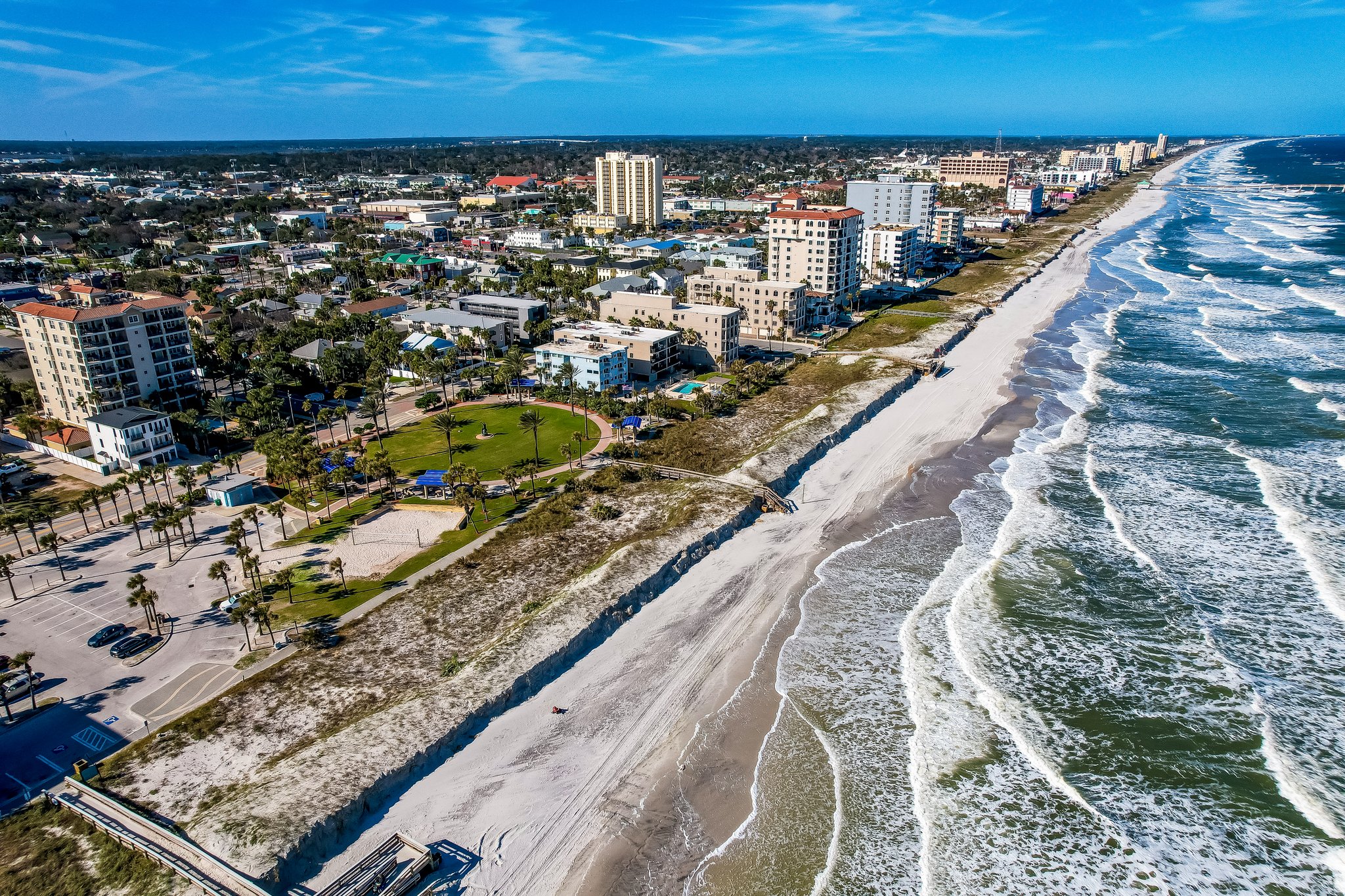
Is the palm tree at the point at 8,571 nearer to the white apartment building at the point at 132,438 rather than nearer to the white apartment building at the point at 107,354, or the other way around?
the white apartment building at the point at 132,438

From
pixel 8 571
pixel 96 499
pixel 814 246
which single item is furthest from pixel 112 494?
pixel 814 246

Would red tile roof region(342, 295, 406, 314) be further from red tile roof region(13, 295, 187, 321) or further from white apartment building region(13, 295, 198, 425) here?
red tile roof region(13, 295, 187, 321)

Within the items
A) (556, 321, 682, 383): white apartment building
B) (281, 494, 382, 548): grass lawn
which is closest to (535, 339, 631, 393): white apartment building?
(556, 321, 682, 383): white apartment building

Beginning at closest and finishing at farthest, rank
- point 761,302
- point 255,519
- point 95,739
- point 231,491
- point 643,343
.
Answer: point 95,739 → point 255,519 → point 231,491 → point 643,343 → point 761,302

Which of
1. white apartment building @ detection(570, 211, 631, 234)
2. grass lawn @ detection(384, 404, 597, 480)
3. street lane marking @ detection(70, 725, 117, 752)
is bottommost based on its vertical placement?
street lane marking @ detection(70, 725, 117, 752)

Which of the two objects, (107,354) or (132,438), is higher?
(107,354)

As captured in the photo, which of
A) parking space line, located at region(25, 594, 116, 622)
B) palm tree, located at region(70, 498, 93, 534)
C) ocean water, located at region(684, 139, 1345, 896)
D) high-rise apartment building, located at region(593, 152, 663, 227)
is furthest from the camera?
high-rise apartment building, located at region(593, 152, 663, 227)

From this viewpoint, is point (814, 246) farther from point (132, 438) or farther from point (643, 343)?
point (132, 438)

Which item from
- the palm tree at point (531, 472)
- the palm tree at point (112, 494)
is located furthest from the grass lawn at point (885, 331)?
the palm tree at point (112, 494)
